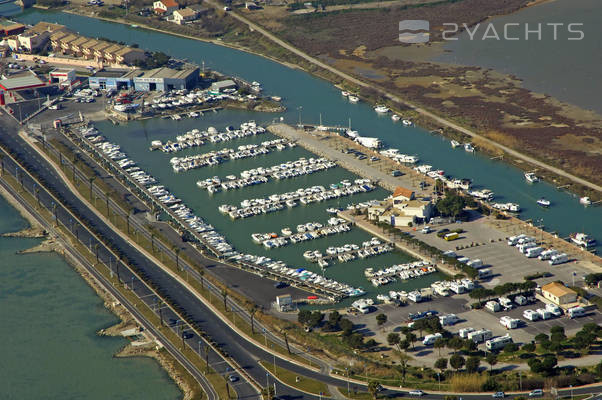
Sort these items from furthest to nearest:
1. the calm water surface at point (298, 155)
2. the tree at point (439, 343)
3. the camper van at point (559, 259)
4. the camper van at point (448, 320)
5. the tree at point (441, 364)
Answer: the calm water surface at point (298, 155) → the camper van at point (559, 259) → the camper van at point (448, 320) → the tree at point (439, 343) → the tree at point (441, 364)

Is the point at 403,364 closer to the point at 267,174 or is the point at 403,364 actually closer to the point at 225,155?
the point at 267,174

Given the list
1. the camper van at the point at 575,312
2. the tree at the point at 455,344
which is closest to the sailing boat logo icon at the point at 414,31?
the camper van at the point at 575,312

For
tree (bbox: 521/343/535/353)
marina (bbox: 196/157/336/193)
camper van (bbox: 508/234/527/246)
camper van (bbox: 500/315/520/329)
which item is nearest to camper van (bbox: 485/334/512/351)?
tree (bbox: 521/343/535/353)

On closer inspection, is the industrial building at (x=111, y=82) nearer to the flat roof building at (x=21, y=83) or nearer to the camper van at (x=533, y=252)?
the flat roof building at (x=21, y=83)

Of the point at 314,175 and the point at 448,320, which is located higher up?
the point at 314,175

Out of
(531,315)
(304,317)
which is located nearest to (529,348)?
(531,315)
